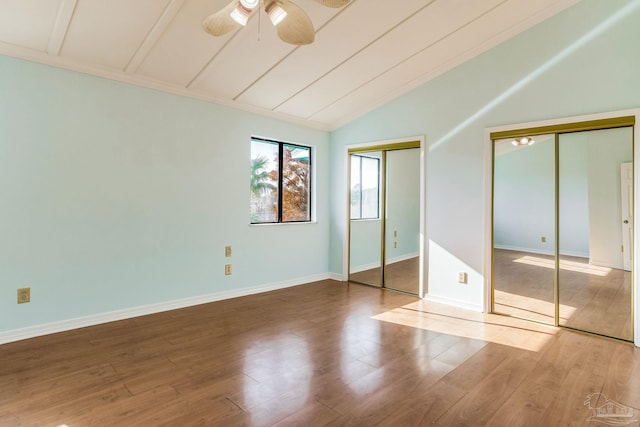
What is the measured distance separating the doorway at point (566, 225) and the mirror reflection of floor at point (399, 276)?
3.25 ft

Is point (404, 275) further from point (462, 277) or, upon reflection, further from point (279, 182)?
point (279, 182)

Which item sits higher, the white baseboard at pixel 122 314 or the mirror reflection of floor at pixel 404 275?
the mirror reflection of floor at pixel 404 275

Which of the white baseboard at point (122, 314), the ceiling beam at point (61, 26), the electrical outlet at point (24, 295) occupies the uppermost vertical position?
the ceiling beam at point (61, 26)

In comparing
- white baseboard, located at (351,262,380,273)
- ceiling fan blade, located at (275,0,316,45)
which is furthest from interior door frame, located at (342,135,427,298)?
ceiling fan blade, located at (275,0,316,45)

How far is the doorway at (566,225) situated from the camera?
10.5ft

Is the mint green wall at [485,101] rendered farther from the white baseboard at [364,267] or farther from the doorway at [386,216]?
the white baseboard at [364,267]

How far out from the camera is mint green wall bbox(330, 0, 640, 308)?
314 centimetres

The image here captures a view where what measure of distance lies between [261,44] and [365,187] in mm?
2572

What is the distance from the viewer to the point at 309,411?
2018 millimetres

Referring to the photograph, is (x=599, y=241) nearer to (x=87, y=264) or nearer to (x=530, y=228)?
(x=530, y=228)

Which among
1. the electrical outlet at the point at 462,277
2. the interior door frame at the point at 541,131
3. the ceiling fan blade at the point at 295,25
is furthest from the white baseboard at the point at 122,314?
the ceiling fan blade at the point at 295,25

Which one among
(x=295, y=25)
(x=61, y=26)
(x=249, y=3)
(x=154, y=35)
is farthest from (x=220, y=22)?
(x=61, y=26)

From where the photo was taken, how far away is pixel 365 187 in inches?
204

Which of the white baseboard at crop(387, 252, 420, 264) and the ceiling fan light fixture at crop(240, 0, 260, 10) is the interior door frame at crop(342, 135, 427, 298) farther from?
the ceiling fan light fixture at crop(240, 0, 260, 10)
